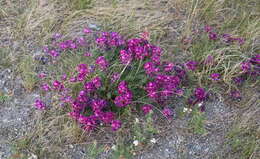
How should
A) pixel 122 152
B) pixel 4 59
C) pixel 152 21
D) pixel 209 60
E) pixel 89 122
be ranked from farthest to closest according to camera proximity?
pixel 152 21
pixel 4 59
pixel 209 60
pixel 89 122
pixel 122 152

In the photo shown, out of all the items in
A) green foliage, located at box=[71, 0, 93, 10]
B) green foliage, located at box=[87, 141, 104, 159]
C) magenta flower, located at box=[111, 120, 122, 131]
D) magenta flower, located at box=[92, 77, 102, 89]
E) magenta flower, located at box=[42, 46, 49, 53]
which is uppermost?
green foliage, located at box=[71, 0, 93, 10]

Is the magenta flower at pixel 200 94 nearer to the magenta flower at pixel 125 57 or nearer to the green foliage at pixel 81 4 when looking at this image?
the magenta flower at pixel 125 57

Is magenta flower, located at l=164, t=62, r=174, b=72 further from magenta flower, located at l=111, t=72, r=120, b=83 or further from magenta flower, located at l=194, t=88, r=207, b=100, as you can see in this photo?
magenta flower, located at l=111, t=72, r=120, b=83

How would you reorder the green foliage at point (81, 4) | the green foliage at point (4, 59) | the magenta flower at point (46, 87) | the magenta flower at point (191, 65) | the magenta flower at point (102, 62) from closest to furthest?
the magenta flower at point (102, 62) → the magenta flower at point (46, 87) → the magenta flower at point (191, 65) → the green foliage at point (4, 59) → the green foliage at point (81, 4)

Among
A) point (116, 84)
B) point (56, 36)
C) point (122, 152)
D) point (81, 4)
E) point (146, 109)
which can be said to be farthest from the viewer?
point (81, 4)

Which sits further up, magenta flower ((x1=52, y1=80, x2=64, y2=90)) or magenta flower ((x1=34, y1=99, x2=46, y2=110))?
magenta flower ((x1=52, y1=80, x2=64, y2=90))

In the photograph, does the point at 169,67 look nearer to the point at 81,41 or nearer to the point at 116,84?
the point at 116,84

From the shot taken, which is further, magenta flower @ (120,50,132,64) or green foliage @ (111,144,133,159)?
magenta flower @ (120,50,132,64)

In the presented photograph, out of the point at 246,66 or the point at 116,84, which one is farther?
the point at 246,66

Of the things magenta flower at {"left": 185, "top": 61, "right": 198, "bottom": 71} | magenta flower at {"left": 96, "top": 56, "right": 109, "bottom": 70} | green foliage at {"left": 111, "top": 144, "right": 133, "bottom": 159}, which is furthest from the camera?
magenta flower at {"left": 185, "top": 61, "right": 198, "bottom": 71}

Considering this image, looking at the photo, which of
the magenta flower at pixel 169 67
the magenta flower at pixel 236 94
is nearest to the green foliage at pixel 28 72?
the magenta flower at pixel 169 67

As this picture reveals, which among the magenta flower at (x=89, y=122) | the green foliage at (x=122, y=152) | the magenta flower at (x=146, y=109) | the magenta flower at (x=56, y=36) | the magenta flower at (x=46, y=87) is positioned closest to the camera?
the green foliage at (x=122, y=152)

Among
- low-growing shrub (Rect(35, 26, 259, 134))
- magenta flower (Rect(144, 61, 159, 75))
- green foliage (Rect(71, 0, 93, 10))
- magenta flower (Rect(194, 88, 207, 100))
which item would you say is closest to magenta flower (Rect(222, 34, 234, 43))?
low-growing shrub (Rect(35, 26, 259, 134))

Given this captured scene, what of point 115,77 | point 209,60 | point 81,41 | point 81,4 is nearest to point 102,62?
point 115,77
